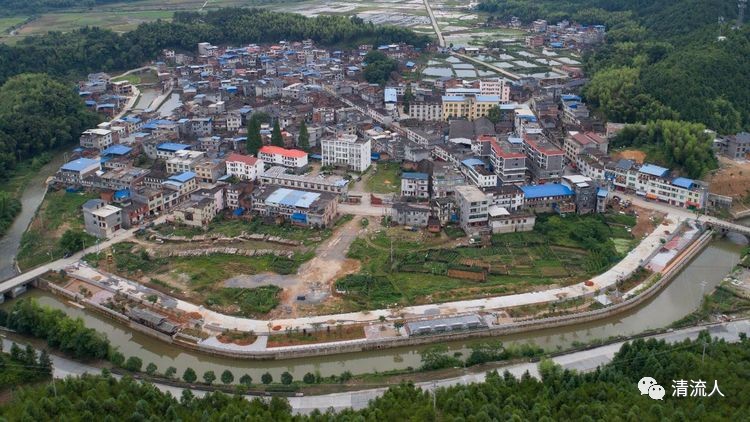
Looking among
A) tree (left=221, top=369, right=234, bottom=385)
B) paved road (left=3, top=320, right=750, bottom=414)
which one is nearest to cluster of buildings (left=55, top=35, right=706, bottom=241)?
paved road (left=3, top=320, right=750, bottom=414)

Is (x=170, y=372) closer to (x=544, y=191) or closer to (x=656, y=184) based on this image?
(x=544, y=191)

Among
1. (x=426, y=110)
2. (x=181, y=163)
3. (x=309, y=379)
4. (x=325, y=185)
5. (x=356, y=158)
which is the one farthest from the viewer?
(x=426, y=110)

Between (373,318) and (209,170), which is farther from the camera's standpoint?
(209,170)

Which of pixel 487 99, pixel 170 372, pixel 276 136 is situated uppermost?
pixel 487 99

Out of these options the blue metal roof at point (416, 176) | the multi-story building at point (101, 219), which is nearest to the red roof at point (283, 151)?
Answer: the blue metal roof at point (416, 176)

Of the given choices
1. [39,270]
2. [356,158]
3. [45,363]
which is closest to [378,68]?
[356,158]
